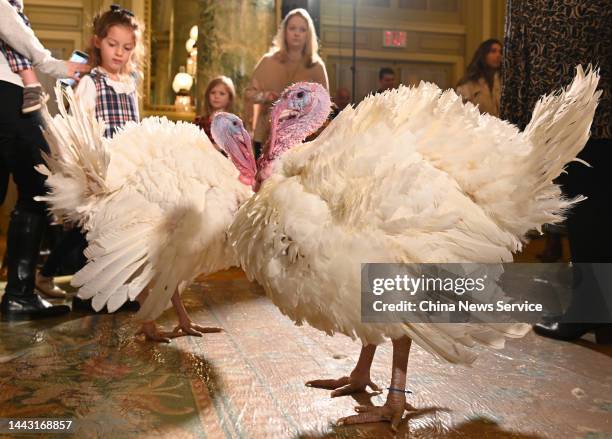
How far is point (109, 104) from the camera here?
3.04 metres

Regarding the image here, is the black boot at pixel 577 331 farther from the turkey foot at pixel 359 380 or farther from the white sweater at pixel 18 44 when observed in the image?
the white sweater at pixel 18 44

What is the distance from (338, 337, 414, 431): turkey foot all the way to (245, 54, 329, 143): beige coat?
7.19 ft

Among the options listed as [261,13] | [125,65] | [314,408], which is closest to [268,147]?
[314,408]

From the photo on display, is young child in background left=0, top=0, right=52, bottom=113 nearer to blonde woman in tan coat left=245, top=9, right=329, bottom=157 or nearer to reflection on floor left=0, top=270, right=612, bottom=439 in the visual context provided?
reflection on floor left=0, top=270, right=612, bottom=439

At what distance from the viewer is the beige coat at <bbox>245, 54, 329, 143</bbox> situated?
3588 millimetres

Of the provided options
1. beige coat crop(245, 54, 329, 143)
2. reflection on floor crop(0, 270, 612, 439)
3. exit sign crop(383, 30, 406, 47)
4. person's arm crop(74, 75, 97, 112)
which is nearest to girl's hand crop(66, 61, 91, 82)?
person's arm crop(74, 75, 97, 112)

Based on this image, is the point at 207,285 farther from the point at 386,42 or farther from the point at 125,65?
the point at 386,42

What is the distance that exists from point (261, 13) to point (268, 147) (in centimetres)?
378

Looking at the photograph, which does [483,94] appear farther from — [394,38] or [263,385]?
[394,38]

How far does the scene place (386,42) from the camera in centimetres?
793

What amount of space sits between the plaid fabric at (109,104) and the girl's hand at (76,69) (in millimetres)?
70

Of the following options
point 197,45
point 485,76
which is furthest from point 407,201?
point 197,45

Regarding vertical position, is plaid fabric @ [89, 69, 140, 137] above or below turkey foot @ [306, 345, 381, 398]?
above

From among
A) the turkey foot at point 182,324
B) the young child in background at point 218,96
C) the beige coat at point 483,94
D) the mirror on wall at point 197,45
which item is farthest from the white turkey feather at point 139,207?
the mirror on wall at point 197,45
